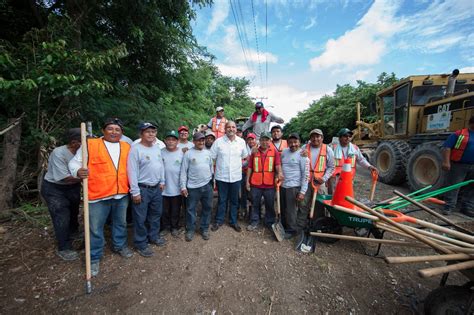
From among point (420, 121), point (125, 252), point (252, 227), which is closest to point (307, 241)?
point (252, 227)

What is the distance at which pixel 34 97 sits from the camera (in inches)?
142

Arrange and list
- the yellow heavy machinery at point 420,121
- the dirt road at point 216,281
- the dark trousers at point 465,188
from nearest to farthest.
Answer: the dirt road at point 216,281, the dark trousers at point 465,188, the yellow heavy machinery at point 420,121

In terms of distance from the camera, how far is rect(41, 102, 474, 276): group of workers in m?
2.65

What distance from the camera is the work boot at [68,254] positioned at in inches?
110

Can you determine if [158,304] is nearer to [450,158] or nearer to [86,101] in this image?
[86,101]

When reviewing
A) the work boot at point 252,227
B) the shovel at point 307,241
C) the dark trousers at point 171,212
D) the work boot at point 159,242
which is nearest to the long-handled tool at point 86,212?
the work boot at point 159,242

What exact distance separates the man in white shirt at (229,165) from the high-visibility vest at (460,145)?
433 centimetres

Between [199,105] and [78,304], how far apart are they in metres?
7.29

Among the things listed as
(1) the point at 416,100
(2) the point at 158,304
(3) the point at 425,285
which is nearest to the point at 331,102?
(1) the point at 416,100

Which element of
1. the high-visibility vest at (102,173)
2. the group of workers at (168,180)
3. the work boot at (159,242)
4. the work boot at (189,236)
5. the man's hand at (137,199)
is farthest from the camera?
the work boot at (189,236)

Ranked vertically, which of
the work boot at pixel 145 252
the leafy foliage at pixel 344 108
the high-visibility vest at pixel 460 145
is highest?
the leafy foliage at pixel 344 108

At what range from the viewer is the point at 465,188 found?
446 cm

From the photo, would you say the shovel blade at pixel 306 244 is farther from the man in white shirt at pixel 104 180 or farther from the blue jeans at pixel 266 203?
the man in white shirt at pixel 104 180

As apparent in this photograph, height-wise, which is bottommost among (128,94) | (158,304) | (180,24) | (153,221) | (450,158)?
(158,304)
